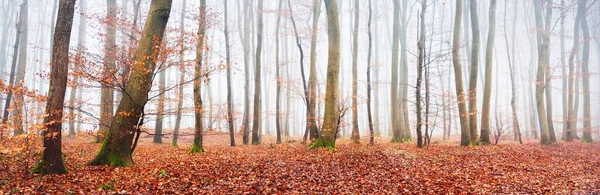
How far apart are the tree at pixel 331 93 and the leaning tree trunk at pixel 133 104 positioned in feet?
21.6

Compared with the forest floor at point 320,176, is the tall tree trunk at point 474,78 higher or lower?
higher

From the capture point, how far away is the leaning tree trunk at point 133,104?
27.6 feet

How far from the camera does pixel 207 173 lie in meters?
8.23

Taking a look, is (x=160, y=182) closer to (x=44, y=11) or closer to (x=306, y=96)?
(x=306, y=96)

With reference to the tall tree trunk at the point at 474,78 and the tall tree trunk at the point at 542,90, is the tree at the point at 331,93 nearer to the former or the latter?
the tall tree trunk at the point at 474,78

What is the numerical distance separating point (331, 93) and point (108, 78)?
296 inches

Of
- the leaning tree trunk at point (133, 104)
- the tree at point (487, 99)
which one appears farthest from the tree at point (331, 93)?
the tree at point (487, 99)

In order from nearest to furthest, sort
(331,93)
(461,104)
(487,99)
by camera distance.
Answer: (331,93) < (461,104) < (487,99)

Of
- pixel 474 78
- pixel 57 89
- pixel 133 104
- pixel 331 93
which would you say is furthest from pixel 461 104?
pixel 57 89

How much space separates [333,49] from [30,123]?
984 centimetres

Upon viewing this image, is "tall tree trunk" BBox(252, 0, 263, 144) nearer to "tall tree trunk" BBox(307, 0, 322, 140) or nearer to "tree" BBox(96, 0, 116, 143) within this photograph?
"tall tree trunk" BBox(307, 0, 322, 140)

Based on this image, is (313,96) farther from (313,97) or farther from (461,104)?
(461,104)

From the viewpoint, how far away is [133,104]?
8422mm

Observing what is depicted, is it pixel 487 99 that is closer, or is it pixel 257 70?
pixel 487 99
